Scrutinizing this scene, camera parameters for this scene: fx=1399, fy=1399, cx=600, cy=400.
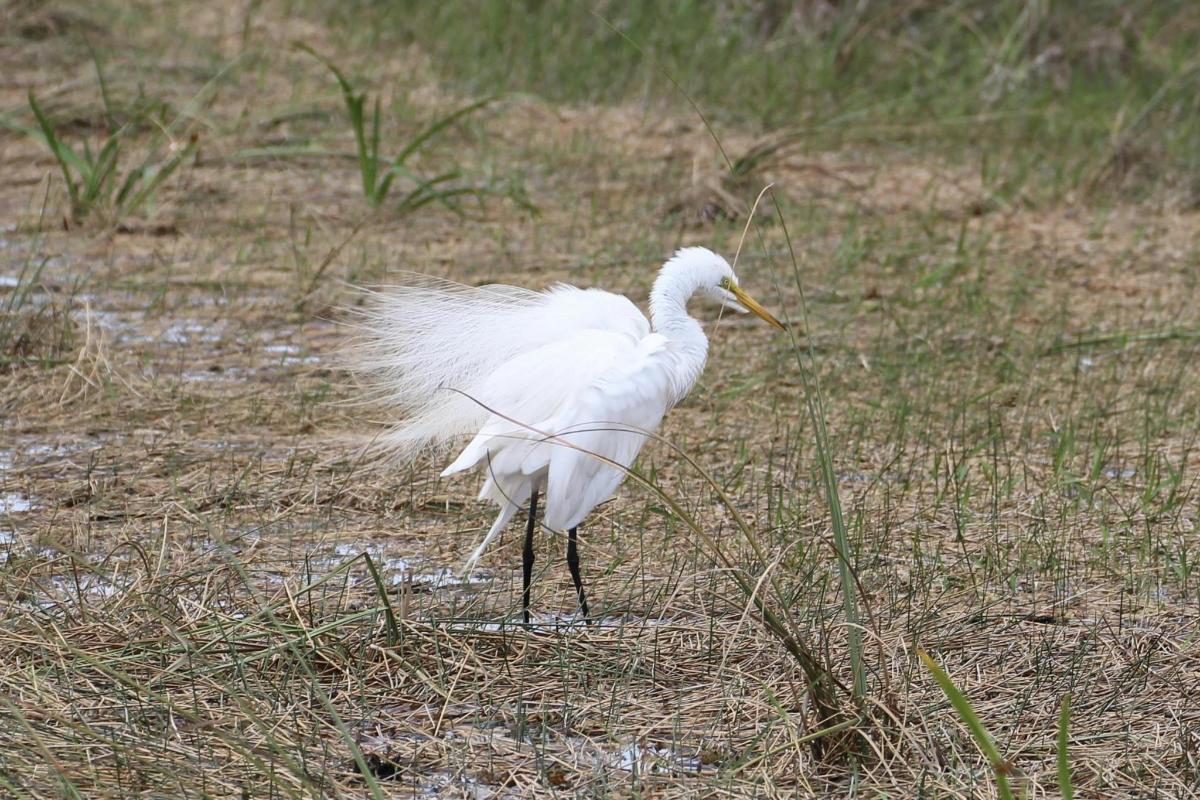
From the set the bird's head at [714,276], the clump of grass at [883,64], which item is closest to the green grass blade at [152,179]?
the bird's head at [714,276]

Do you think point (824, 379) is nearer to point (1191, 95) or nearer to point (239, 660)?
point (239, 660)

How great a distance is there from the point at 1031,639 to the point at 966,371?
91.4 inches

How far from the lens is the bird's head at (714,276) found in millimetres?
3420

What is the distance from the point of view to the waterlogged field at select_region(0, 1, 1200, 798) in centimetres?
243

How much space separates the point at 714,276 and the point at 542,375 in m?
0.59

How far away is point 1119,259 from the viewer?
266 inches

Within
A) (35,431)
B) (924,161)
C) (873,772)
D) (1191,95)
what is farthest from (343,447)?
(1191,95)

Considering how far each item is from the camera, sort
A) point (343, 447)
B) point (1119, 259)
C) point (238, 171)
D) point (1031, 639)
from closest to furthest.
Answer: point (1031, 639) → point (343, 447) → point (1119, 259) → point (238, 171)

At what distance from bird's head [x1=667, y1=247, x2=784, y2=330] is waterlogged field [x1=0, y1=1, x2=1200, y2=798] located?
37 centimetres

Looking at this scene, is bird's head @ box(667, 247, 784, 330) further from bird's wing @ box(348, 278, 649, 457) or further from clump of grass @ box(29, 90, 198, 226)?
clump of grass @ box(29, 90, 198, 226)

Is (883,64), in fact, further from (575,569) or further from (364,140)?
(575,569)

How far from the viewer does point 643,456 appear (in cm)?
420

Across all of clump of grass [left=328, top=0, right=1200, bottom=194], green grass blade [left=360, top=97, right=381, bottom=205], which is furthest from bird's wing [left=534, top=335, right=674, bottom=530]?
clump of grass [left=328, top=0, right=1200, bottom=194]

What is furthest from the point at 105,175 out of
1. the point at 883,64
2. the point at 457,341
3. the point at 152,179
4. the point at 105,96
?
the point at 883,64
